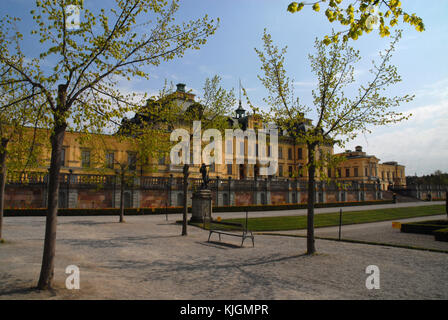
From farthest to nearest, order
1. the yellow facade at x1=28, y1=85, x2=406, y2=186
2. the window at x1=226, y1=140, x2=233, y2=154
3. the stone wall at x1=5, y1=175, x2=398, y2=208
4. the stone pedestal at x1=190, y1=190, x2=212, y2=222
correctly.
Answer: the window at x1=226, y1=140, x2=233, y2=154 < the yellow facade at x1=28, y1=85, x2=406, y2=186 < the stone wall at x1=5, y1=175, x2=398, y2=208 < the stone pedestal at x1=190, y1=190, x2=212, y2=222

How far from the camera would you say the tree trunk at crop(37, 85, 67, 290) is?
577cm

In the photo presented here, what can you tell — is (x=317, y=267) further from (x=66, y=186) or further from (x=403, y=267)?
(x=66, y=186)

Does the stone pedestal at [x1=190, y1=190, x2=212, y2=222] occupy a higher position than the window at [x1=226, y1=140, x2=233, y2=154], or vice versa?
the window at [x1=226, y1=140, x2=233, y2=154]

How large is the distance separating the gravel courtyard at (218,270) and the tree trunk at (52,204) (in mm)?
303

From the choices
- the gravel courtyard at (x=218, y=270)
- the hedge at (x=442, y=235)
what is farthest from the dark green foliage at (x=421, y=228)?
the gravel courtyard at (x=218, y=270)

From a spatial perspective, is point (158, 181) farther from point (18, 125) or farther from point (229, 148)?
point (18, 125)

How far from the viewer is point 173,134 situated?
542 inches

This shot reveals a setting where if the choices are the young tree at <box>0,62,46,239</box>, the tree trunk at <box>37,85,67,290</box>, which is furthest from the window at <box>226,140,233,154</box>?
the tree trunk at <box>37,85,67,290</box>

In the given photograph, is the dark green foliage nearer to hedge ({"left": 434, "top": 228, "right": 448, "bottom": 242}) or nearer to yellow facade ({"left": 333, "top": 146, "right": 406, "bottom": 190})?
hedge ({"left": 434, "top": 228, "right": 448, "bottom": 242})

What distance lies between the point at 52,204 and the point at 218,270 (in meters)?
4.20

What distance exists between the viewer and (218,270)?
786cm

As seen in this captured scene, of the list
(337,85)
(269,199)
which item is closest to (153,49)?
(337,85)

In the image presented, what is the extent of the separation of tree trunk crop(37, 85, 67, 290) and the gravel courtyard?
0.99 ft

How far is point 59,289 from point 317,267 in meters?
6.22
